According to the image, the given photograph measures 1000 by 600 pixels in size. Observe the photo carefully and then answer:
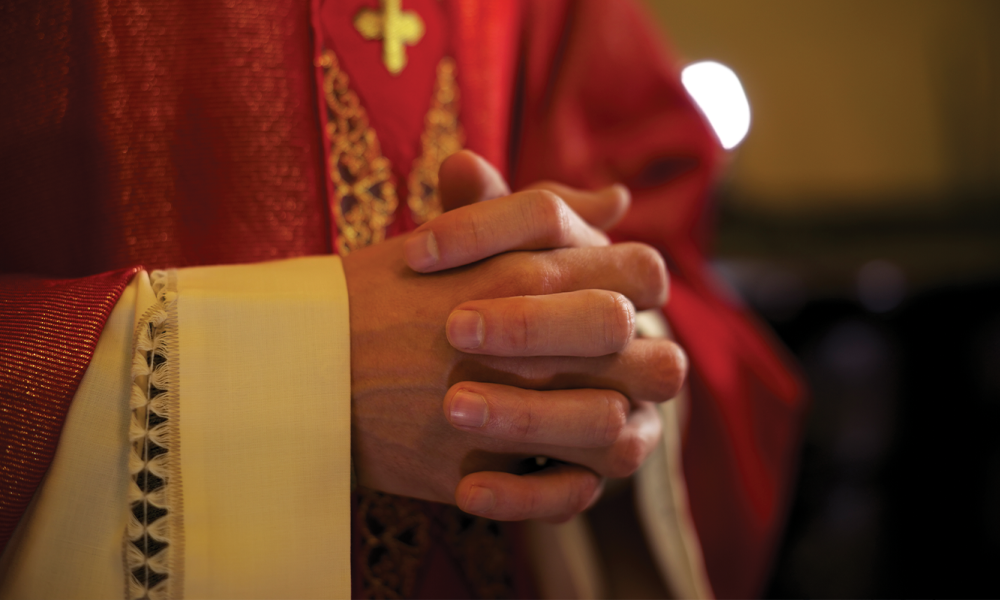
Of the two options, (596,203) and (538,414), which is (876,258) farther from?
(538,414)

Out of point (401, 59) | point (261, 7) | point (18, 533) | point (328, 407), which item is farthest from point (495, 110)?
point (18, 533)

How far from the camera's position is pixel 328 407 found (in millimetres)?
486

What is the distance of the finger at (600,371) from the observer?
1.63 feet

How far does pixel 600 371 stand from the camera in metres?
0.53

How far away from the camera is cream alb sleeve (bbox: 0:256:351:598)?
448 mm

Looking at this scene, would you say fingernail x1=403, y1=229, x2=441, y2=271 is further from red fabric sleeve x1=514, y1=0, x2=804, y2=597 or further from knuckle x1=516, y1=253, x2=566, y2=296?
red fabric sleeve x1=514, y1=0, x2=804, y2=597

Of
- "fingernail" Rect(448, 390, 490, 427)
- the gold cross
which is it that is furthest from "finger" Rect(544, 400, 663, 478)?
the gold cross

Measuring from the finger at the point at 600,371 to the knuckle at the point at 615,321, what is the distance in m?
0.04

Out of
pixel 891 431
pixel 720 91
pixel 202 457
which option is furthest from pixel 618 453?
pixel 720 91

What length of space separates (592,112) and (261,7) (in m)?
0.49

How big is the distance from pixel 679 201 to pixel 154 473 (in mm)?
766

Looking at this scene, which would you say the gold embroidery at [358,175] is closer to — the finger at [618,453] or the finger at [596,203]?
the finger at [596,203]

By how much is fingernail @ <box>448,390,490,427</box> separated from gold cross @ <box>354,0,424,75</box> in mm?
412

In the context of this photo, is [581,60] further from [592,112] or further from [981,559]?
[981,559]
